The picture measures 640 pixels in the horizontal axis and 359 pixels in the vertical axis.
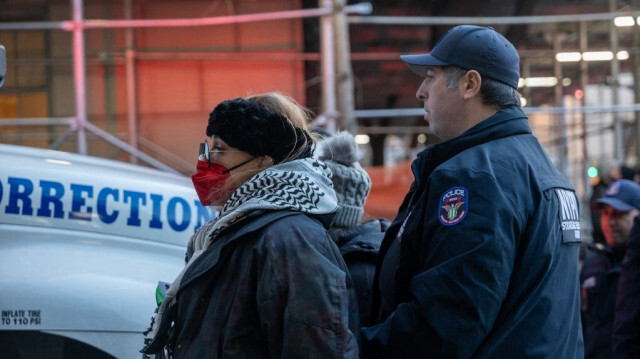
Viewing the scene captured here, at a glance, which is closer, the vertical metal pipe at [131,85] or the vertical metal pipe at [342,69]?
the vertical metal pipe at [342,69]

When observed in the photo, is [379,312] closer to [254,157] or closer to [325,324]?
[325,324]

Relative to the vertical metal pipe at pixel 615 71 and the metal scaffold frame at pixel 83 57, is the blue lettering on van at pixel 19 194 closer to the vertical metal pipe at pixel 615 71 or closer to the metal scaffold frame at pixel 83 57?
the metal scaffold frame at pixel 83 57

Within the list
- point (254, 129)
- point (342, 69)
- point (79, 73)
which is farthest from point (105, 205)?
point (79, 73)

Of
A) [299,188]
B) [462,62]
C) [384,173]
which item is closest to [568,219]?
[462,62]

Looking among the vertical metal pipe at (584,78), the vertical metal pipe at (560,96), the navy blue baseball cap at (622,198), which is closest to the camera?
the navy blue baseball cap at (622,198)

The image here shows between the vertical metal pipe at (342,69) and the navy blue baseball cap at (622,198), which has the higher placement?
the vertical metal pipe at (342,69)

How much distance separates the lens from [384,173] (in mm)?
8578

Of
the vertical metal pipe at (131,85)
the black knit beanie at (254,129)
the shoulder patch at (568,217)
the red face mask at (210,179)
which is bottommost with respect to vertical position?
the shoulder patch at (568,217)

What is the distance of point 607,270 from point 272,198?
3235 mm

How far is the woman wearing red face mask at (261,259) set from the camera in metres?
2.30

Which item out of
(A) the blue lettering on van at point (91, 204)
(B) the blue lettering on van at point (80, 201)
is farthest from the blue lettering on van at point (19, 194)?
(B) the blue lettering on van at point (80, 201)

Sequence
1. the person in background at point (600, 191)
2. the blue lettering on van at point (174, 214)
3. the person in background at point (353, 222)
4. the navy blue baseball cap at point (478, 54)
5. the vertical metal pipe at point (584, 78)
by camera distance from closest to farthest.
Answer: the navy blue baseball cap at point (478, 54) < the person in background at point (353, 222) < the blue lettering on van at point (174, 214) < the person in background at point (600, 191) < the vertical metal pipe at point (584, 78)

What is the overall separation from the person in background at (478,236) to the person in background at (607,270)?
243 centimetres

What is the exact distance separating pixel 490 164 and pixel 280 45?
7.11 metres
